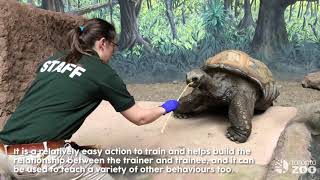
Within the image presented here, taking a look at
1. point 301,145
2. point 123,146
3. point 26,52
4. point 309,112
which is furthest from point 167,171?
point 26,52

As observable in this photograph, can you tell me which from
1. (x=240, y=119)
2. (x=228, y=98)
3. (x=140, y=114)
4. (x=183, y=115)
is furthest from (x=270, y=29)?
Answer: (x=140, y=114)

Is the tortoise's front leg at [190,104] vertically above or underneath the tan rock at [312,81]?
above

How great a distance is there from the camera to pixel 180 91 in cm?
714

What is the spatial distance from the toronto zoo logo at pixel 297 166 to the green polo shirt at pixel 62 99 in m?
1.19

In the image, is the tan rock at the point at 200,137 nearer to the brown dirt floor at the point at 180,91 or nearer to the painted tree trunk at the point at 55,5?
the brown dirt floor at the point at 180,91

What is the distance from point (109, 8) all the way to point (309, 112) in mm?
6367

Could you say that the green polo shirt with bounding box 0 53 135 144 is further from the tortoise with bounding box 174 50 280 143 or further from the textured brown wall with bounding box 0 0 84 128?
the textured brown wall with bounding box 0 0 84 128

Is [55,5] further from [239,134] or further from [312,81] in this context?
[239,134]

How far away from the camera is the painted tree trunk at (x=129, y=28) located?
859 centimetres

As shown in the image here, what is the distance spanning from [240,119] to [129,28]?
5775 mm

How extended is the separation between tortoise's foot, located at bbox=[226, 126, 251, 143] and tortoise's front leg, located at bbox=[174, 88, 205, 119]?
49 centimetres

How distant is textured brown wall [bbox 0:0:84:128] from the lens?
11.8 feet

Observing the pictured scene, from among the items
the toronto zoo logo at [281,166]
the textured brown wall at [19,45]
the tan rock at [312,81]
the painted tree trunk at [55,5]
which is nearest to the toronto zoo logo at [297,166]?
the toronto zoo logo at [281,166]

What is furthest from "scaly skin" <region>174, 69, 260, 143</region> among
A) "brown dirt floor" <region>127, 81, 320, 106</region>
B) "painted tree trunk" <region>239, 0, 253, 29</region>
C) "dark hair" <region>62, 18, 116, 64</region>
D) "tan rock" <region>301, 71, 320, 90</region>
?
"painted tree trunk" <region>239, 0, 253, 29</region>
